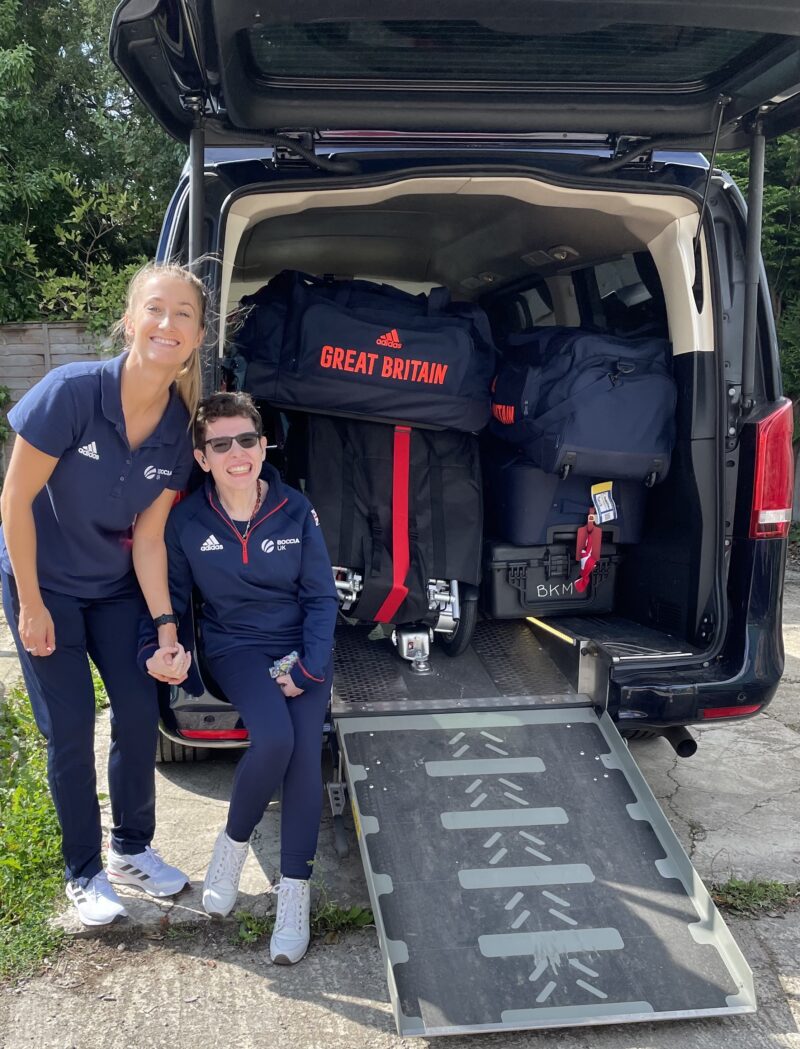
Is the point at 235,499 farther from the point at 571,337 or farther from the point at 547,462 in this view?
the point at 571,337

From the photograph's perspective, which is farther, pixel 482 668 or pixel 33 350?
pixel 33 350

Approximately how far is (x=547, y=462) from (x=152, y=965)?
2.00 m

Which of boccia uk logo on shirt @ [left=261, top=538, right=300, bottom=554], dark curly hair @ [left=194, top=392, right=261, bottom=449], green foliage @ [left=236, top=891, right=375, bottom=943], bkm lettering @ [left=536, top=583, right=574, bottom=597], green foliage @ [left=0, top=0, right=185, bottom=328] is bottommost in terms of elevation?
green foliage @ [left=236, top=891, right=375, bottom=943]

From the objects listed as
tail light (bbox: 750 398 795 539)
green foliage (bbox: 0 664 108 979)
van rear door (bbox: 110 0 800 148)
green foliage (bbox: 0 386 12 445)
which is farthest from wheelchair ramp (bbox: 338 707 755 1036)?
green foliage (bbox: 0 386 12 445)

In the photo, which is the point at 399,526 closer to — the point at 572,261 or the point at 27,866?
the point at 572,261

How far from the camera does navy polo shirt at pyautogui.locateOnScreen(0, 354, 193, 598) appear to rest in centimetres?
233

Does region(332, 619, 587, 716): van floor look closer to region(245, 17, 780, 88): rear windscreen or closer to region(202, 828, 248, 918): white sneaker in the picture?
region(202, 828, 248, 918): white sneaker

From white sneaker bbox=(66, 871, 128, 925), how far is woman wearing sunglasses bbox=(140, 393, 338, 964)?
0.25 m

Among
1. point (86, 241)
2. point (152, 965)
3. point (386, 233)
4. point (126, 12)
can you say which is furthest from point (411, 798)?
point (86, 241)

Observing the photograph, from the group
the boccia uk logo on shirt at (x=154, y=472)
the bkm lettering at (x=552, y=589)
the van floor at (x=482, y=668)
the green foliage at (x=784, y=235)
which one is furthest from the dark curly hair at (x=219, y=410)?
the green foliage at (x=784, y=235)

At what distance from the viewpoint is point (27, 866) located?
106 inches

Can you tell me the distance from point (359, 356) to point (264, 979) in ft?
6.48

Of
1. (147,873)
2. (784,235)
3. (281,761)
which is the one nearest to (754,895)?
(281,761)

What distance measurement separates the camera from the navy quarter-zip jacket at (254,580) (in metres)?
2.61
